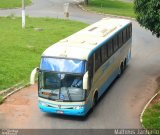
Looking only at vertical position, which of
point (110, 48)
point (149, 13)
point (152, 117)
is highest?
point (149, 13)

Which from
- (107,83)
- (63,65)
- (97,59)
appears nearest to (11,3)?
(107,83)

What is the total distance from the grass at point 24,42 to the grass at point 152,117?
26.0 feet

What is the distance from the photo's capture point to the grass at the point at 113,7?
56.1 m

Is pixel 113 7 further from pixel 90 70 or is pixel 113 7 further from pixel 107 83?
pixel 90 70

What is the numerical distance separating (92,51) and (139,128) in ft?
14.0

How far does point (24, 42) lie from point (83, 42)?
1374 cm

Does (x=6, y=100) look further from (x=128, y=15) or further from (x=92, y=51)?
(x=128, y=15)

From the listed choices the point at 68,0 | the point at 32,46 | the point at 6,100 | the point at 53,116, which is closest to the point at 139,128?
the point at 53,116

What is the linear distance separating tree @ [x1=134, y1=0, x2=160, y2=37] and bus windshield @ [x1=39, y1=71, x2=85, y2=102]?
295 inches

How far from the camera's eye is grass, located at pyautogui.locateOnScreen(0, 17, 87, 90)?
27.2 m

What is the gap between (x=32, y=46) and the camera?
34.2 meters

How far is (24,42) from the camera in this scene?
117 ft


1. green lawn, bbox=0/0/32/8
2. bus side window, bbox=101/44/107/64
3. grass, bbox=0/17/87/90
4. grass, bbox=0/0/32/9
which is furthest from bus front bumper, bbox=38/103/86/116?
green lawn, bbox=0/0/32/8

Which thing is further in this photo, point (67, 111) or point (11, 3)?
point (11, 3)
